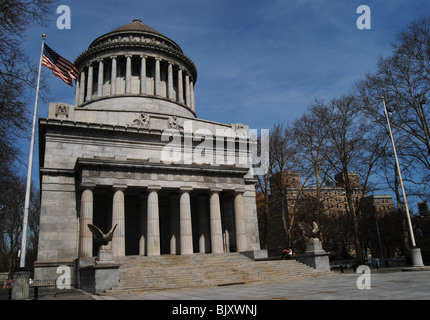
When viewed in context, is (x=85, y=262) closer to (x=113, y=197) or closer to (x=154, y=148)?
(x=113, y=197)

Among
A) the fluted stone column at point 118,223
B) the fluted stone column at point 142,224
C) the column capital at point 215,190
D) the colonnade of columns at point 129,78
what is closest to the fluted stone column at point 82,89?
the colonnade of columns at point 129,78

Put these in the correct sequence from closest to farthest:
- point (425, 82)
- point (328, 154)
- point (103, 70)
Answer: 1. point (425, 82)
2. point (328, 154)
3. point (103, 70)

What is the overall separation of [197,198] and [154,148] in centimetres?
630

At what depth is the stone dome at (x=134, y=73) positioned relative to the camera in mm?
42375

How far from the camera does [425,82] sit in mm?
27984

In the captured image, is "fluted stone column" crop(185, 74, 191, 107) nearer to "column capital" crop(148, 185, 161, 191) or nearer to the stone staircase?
"column capital" crop(148, 185, 161, 191)

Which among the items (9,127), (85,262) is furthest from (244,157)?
(9,127)

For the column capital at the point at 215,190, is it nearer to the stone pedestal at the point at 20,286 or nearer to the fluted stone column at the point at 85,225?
the fluted stone column at the point at 85,225

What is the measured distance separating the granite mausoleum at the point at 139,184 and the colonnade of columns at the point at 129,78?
2.44 m

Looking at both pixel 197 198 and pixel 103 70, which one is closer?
pixel 197 198

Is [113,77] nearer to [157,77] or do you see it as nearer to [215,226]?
[157,77]

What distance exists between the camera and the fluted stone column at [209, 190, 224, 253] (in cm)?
2862
